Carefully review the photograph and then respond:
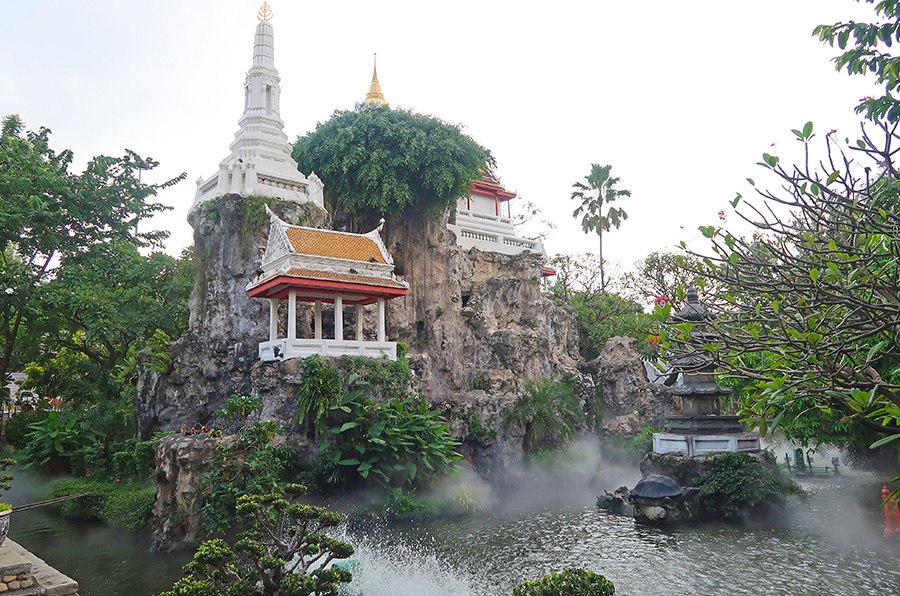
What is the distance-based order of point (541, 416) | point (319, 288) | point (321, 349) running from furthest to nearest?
point (541, 416), point (319, 288), point (321, 349)

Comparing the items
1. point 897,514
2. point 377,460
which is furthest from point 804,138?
point 377,460

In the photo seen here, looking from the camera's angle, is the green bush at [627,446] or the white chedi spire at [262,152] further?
the green bush at [627,446]

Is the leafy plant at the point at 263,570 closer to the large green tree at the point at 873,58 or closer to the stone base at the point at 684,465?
the large green tree at the point at 873,58

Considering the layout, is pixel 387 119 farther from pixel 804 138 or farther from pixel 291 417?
pixel 804 138

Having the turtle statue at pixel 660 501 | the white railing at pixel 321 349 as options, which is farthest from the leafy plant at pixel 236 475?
the turtle statue at pixel 660 501

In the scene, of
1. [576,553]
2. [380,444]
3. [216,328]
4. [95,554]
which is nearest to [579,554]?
[576,553]

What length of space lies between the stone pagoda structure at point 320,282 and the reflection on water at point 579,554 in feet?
16.7

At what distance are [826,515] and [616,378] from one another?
11.6 m

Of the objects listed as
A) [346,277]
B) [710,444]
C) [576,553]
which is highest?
[346,277]

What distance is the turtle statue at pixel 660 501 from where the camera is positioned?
14.9 m

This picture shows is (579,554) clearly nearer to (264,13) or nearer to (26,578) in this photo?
(26,578)

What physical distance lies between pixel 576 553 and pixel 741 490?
514 cm

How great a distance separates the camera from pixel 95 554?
13773 mm

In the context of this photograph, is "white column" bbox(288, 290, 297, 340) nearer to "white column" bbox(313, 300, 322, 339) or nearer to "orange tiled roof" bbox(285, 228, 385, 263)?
"orange tiled roof" bbox(285, 228, 385, 263)
